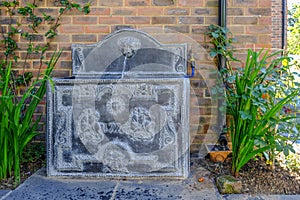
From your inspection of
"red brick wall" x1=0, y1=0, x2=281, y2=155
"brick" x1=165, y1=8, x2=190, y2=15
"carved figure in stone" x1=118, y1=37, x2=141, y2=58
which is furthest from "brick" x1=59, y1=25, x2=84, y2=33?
"brick" x1=165, y1=8, x2=190, y2=15

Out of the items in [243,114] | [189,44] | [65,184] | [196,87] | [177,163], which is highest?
[189,44]

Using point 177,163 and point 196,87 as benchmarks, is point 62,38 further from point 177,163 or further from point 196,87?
point 177,163

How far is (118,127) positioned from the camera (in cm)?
172

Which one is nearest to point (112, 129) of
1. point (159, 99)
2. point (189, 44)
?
point (159, 99)

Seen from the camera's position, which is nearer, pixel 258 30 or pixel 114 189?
pixel 114 189

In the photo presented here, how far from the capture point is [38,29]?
231 centimetres

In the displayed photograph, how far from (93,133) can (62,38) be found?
107 cm

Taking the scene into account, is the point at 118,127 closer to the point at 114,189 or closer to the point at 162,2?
the point at 114,189

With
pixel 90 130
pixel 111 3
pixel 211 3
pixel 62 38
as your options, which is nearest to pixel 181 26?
pixel 211 3

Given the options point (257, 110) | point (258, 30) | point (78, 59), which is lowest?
point (257, 110)

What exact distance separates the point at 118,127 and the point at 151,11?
1.15 m

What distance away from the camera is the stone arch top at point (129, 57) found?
2225mm

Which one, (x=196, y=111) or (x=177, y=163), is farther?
(x=196, y=111)

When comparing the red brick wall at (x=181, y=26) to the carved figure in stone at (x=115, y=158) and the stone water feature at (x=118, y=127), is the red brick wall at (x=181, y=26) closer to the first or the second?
the stone water feature at (x=118, y=127)
